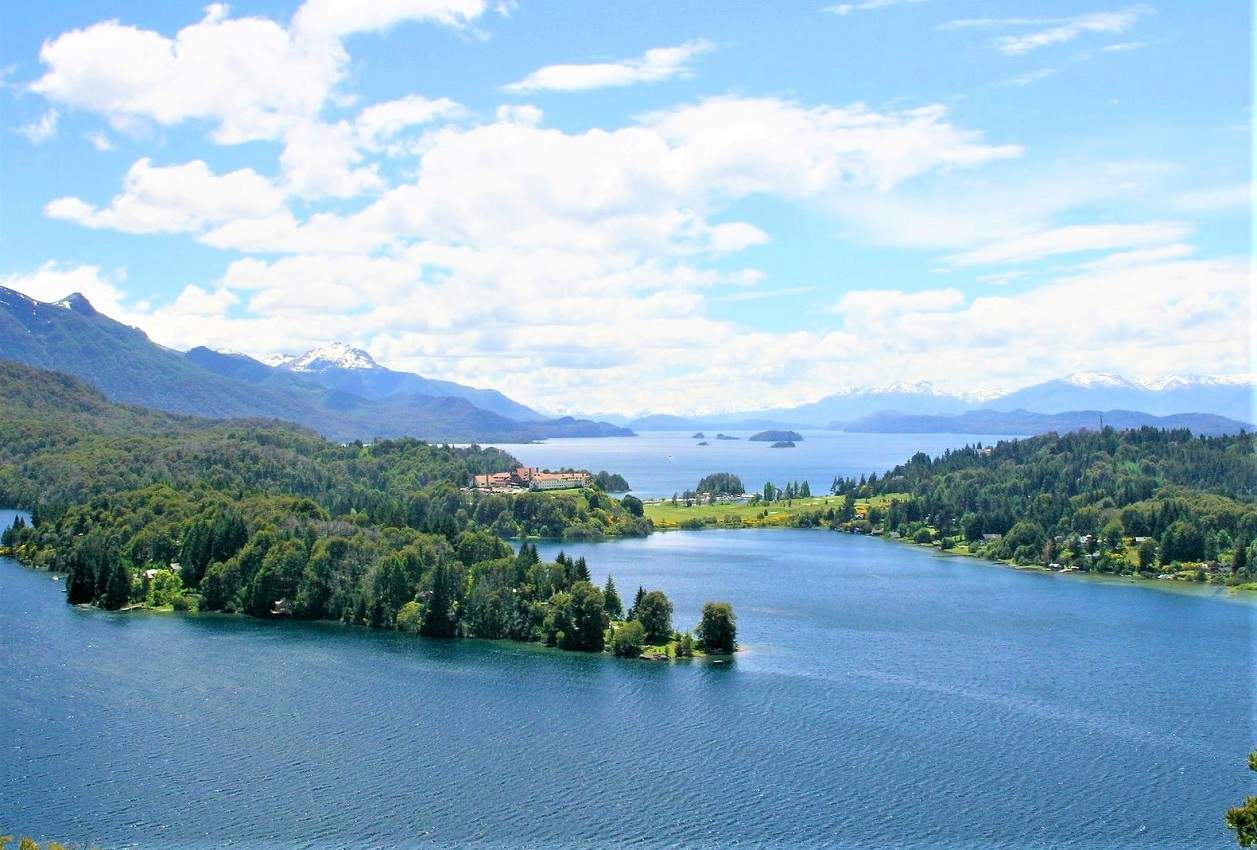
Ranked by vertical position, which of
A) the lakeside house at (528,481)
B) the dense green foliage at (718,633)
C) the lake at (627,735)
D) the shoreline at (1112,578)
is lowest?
the lake at (627,735)

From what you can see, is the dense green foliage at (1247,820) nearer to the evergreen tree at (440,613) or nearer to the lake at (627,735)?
the lake at (627,735)

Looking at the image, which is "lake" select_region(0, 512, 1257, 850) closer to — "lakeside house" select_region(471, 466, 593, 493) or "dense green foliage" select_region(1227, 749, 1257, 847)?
"dense green foliage" select_region(1227, 749, 1257, 847)

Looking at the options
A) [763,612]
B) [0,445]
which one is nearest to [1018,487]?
[763,612]

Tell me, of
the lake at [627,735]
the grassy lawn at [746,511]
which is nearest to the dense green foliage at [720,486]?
the grassy lawn at [746,511]

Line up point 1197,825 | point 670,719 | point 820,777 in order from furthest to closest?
point 670,719, point 820,777, point 1197,825

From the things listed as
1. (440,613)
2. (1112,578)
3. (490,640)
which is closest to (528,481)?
(1112,578)

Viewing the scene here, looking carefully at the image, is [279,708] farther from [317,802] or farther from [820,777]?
[820,777]

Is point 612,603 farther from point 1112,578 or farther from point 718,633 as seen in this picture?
point 1112,578
